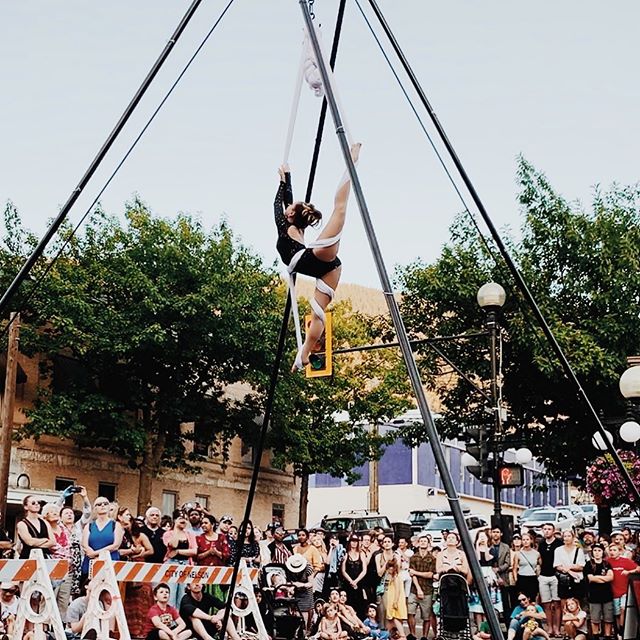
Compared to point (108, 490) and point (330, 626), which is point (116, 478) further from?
point (330, 626)

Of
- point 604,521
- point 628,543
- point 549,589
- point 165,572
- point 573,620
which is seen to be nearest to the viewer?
point 165,572

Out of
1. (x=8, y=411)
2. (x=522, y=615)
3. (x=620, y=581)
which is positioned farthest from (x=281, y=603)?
(x=8, y=411)

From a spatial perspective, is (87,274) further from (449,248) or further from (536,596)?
(536,596)

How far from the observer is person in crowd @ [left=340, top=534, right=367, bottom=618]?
16.2 m

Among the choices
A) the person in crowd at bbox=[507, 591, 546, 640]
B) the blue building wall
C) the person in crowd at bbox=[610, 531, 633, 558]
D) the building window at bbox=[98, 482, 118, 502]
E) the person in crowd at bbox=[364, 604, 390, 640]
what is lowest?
the person in crowd at bbox=[364, 604, 390, 640]

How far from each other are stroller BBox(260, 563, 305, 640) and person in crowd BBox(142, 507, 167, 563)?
91.4 inches

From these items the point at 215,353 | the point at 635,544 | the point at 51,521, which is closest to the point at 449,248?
the point at 215,353

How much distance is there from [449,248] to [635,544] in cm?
1652

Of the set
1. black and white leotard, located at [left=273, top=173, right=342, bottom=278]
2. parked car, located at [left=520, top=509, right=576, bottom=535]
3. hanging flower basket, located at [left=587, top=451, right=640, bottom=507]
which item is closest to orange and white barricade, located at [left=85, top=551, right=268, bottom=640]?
black and white leotard, located at [left=273, top=173, right=342, bottom=278]

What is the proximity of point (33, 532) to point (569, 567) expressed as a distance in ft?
25.2

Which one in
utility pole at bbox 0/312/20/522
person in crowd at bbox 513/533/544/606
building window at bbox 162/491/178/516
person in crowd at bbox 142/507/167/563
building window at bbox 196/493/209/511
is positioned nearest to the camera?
person in crowd at bbox 142/507/167/563

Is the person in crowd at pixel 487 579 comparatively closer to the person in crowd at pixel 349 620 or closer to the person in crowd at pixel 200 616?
the person in crowd at pixel 349 620

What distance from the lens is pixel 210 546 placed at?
1391cm

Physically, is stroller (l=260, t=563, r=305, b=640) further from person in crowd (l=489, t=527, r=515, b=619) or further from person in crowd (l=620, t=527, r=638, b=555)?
person in crowd (l=620, t=527, r=638, b=555)
